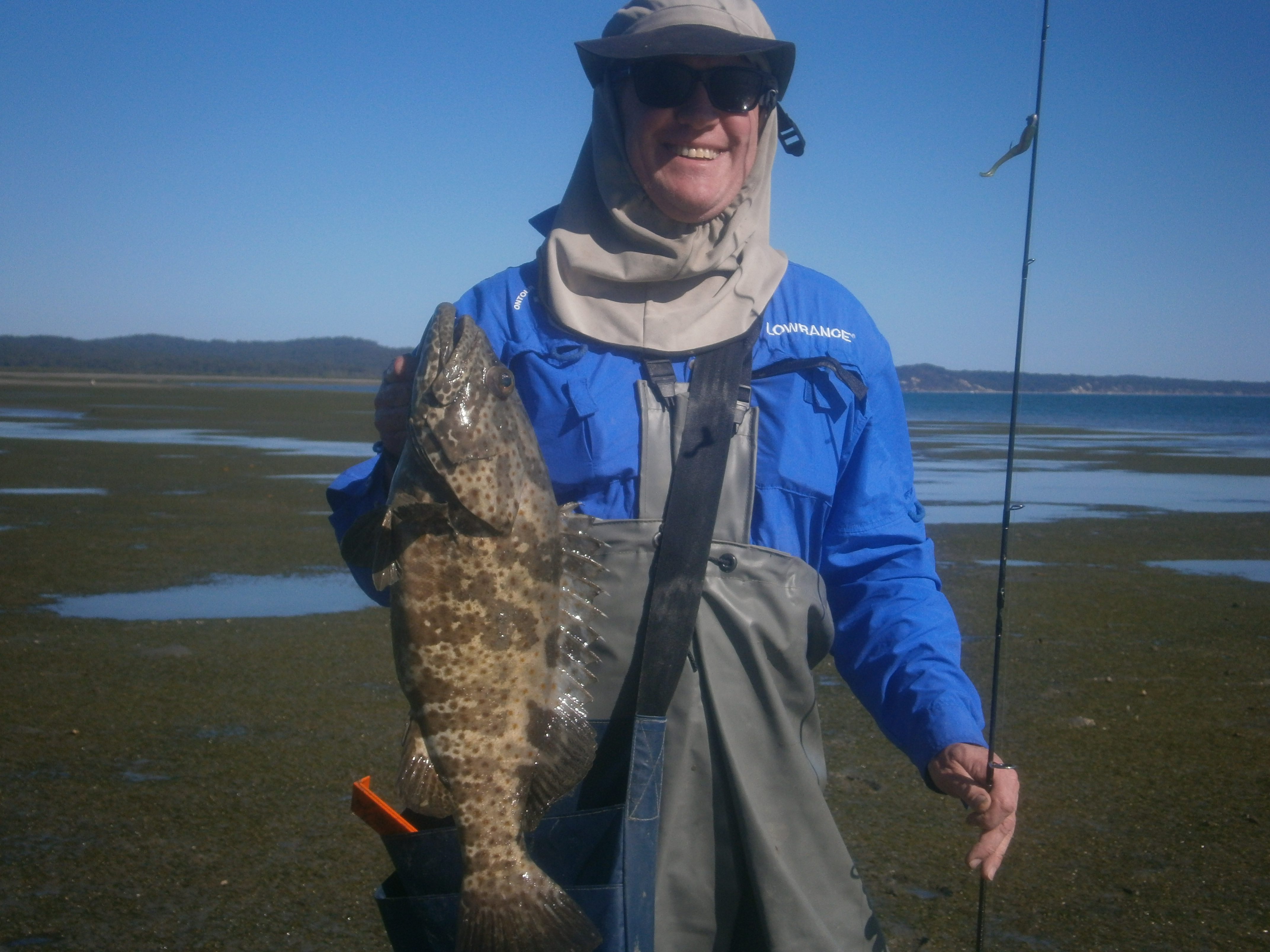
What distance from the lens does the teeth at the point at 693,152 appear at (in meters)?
2.81

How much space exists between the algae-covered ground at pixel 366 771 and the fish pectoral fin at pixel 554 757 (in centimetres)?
261

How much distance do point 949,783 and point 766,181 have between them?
5.48 feet

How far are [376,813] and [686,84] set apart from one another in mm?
1873

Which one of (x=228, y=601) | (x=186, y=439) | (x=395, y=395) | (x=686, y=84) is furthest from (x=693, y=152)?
(x=186, y=439)

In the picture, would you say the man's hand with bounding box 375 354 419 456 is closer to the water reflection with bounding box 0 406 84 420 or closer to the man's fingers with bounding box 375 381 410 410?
the man's fingers with bounding box 375 381 410 410

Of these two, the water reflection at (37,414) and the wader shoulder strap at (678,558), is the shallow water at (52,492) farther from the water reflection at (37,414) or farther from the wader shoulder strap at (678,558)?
the water reflection at (37,414)

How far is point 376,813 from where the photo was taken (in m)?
2.30

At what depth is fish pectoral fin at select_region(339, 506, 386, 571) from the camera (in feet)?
7.91

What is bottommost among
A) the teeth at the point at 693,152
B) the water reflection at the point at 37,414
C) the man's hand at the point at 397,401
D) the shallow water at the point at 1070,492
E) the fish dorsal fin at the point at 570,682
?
the water reflection at the point at 37,414

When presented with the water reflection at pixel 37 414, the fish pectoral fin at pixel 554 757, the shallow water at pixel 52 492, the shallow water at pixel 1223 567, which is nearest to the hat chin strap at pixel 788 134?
the fish pectoral fin at pixel 554 757

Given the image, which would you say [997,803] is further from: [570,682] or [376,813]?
[376,813]

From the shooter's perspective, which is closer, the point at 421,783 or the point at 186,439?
the point at 421,783

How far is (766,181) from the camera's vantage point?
3113 millimetres

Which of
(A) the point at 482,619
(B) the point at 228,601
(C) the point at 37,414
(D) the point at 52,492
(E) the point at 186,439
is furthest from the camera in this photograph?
(C) the point at 37,414
